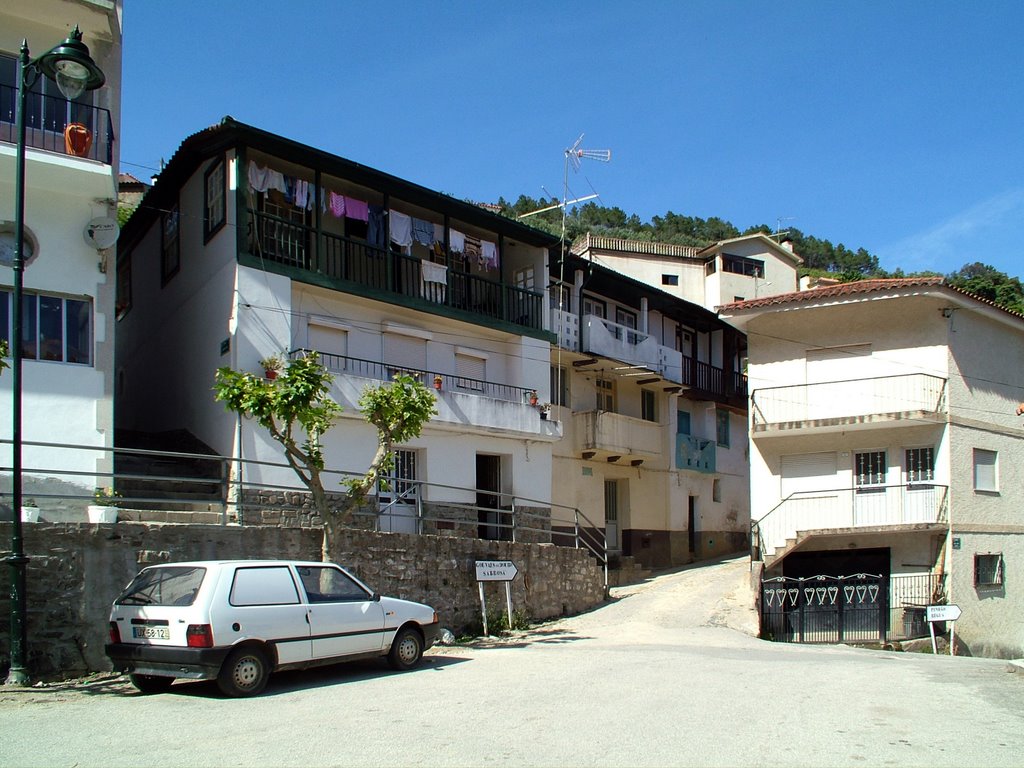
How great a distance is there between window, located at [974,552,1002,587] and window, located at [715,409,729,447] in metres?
12.0

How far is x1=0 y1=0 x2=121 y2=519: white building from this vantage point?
1554 centimetres

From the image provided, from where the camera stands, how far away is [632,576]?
84.5ft

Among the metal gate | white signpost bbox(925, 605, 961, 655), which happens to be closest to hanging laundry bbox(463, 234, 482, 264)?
the metal gate

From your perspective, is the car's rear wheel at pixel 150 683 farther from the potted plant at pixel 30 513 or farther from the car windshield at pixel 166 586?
the potted plant at pixel 30 513

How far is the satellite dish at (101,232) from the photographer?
16.1 meters

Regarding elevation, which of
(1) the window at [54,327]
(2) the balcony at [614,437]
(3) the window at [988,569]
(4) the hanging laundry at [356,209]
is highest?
(4) the hanging laundry at [356,209]

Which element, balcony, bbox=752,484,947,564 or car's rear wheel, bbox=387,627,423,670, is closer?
car's rear wheel, bbox=387,627,423,670

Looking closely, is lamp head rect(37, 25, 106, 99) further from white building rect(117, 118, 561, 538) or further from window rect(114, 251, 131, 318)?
window rect(114, 251, 131, 318)

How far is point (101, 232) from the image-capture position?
16.1 meters

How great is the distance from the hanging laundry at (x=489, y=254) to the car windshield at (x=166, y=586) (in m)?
14.5

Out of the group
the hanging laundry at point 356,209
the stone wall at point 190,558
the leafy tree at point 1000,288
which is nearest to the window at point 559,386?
the stone wall at point 190,558

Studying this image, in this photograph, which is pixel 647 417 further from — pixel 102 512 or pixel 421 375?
pixel 102 512

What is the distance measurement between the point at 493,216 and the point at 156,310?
8.57 m

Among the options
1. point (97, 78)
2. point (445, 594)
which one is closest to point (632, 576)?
point (445, 594)
